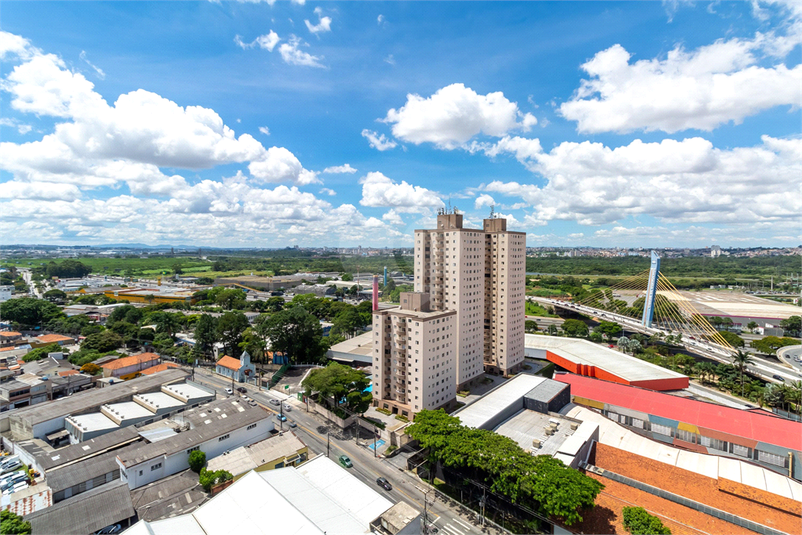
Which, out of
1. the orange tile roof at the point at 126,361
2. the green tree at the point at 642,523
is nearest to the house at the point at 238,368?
the orange tile roof at the point at 126,361

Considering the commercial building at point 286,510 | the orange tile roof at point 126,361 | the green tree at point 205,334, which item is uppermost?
the green tree at point 205,334

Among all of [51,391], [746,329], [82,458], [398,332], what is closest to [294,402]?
[398,332]

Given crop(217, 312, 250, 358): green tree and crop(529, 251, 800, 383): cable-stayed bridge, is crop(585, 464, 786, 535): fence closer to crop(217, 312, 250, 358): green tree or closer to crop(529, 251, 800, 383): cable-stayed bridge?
crop(529, 251, 800, 383): cable-stayed bridge

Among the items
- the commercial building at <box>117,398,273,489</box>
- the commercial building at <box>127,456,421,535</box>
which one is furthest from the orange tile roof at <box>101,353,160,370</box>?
the commercial building at <box>127,456,421,535</box>

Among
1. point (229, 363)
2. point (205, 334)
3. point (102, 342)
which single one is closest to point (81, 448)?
point (229, 363)

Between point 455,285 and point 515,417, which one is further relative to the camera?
point 455,285

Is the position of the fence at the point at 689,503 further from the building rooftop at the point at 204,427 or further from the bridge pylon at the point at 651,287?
the bridge pylon at the point at 651,287

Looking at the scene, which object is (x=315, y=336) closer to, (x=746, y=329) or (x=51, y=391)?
(x=51, y=391)

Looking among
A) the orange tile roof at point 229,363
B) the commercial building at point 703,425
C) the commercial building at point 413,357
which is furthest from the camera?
the orange tile roof at point 229,363
